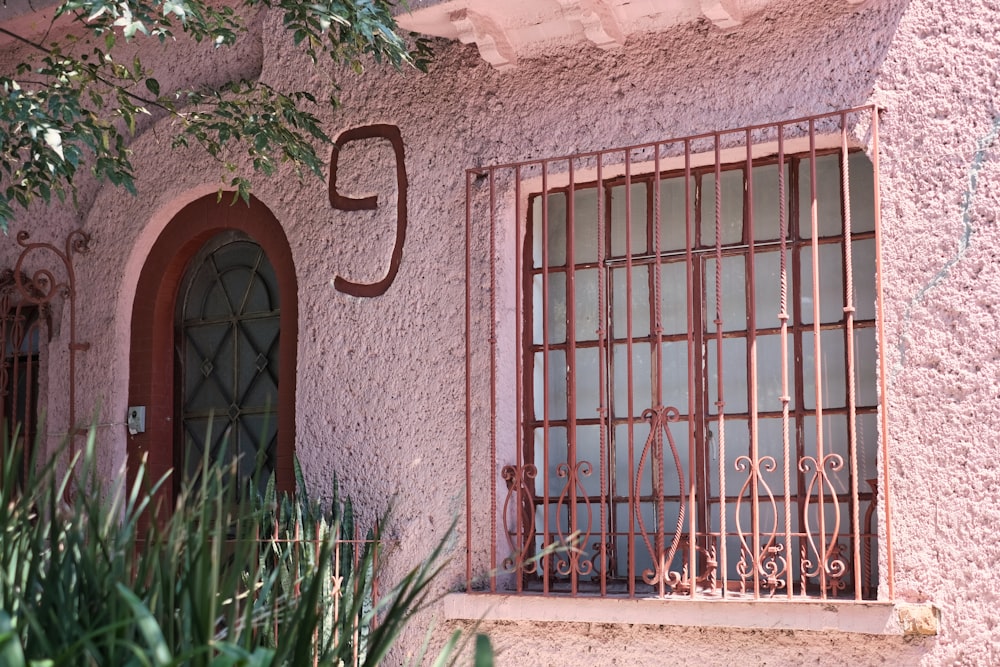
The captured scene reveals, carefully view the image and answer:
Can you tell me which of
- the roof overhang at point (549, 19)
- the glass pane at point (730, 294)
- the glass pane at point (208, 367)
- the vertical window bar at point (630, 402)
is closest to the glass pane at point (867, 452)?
the glass pane at point (730, 294)

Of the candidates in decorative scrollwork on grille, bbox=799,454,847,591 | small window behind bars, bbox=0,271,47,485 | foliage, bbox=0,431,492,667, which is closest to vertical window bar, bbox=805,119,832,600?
decorative scrollwork on grille, bbox=799,454,847,591

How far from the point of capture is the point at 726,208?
5453 mm

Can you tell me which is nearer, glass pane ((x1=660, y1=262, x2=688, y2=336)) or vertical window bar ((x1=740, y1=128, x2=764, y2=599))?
vertical window bar ((x1=740, y1=128, x2=764, y2=599))

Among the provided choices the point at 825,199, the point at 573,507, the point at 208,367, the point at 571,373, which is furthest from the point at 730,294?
the point at 208,367

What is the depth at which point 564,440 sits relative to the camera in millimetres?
5738

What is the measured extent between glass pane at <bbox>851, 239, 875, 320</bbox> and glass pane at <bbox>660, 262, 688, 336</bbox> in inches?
29.2

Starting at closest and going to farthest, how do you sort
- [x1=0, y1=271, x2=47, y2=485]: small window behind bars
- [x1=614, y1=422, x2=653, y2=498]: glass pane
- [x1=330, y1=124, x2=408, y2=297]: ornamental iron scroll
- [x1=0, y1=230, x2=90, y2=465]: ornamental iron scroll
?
[x1=614, y1=422, x2=653, y2=498]: glass pane
[x1=330, y1=124, x2=408, y2=297]: ornamental iron scroll
[x1=0, y1=230, x2=90, y2=465]: ornamental iron scroll
[x1=0, y1=271, x2=47, y2=485]: small window behind bars

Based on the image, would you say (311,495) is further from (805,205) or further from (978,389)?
(978,389)

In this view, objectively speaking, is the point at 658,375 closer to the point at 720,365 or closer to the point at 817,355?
the point at 720,365

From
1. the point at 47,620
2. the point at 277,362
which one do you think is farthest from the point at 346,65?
the point at 47,620

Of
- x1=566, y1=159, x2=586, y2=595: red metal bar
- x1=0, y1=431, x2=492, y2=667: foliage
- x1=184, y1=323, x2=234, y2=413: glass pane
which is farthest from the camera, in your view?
x1=184, y1=323, x2=234, y2=413: glass pane

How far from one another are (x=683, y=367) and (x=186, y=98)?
9.99 ft

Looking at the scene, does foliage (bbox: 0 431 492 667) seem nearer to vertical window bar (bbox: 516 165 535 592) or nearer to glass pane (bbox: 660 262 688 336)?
vertical window bar (bbox: 516 165 535 592)

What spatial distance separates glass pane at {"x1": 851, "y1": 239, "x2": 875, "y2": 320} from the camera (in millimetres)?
5059
